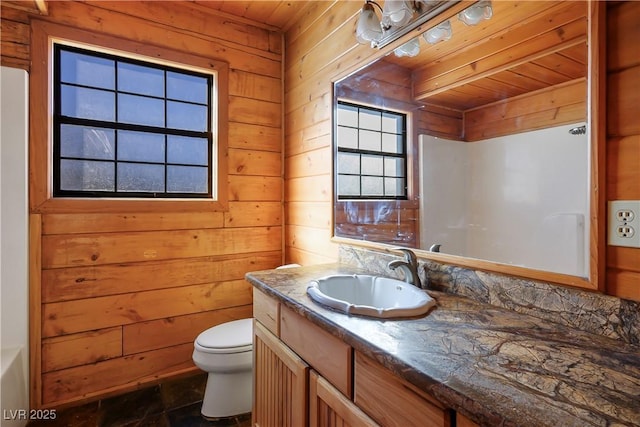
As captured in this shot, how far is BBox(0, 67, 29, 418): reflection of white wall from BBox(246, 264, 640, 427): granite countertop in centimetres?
169

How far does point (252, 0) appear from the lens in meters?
2.17

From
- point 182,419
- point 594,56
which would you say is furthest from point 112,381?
point 594,56

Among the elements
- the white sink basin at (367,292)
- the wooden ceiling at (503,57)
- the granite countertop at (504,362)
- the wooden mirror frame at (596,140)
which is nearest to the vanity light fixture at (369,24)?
the wooden ceiling at (503,57)

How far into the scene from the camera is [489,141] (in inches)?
47.5

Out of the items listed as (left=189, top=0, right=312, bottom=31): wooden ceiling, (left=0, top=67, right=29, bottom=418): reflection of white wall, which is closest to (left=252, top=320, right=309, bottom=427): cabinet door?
(left=0, top=67, right=29, bottom=418): reflection of white wall

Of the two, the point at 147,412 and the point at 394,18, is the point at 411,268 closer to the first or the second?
the point at 394,18

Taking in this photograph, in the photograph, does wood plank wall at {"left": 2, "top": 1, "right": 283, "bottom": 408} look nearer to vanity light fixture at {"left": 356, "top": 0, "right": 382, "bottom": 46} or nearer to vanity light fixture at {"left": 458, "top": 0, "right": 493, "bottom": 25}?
vanity light fixture at {"left": 356, "top": 0, "right": 382, "bottom": 46}

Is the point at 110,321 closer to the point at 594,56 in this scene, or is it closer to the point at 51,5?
the point at 51,5

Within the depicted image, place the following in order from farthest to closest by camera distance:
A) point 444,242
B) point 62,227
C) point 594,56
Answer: point 62,227 < point 444,242 < point 594,56

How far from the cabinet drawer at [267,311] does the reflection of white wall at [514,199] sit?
0.72m

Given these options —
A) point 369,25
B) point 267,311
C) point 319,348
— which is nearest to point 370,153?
point 369,25

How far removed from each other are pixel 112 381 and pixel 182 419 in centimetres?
58

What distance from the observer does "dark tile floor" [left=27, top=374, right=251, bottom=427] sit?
1767mm

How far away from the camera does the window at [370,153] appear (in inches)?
64.5
